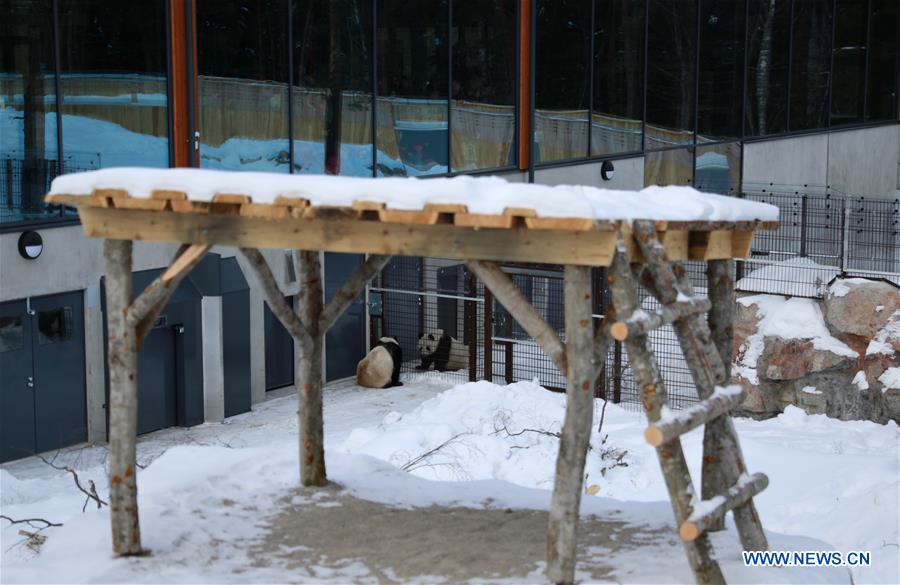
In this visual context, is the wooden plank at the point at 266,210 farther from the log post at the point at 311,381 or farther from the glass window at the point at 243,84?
the glass window at the point at 243,84

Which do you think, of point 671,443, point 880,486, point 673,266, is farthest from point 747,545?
point 880,486

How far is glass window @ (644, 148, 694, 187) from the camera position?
95.7 ft

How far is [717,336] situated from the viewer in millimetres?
9570

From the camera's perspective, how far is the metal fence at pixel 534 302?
20.2 meters

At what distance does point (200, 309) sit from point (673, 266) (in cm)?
1235

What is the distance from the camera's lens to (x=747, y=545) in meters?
9.17

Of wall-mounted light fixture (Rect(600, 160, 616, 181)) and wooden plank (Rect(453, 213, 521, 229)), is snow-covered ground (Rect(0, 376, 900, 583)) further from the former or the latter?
wall-mounted light fixture (Rect(600, 160, 616, 181))

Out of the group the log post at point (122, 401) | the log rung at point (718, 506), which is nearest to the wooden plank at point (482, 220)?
the log rung at point (718, 506)

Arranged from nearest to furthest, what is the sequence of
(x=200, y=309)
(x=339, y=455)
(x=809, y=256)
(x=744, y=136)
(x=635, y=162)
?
(x=339, y=455)
(x=200, y=309)
(x=809, y=256)
(x=635, y=162)
(x=744, y=136)

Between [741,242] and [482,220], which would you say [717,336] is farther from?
[482,220]

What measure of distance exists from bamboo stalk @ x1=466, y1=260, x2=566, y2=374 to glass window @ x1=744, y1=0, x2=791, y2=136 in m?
25.2

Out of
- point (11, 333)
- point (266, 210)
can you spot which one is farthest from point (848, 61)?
point (266, 210)

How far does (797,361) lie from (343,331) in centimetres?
846

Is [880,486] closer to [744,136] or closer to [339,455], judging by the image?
[339,455]
